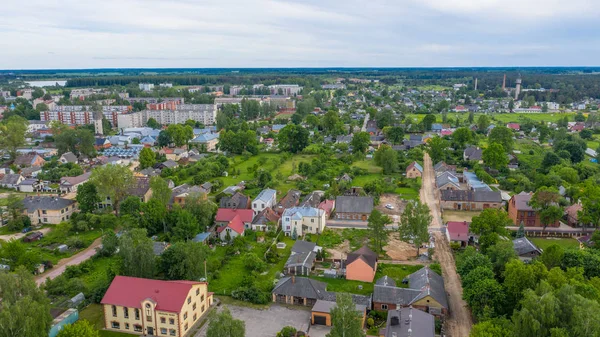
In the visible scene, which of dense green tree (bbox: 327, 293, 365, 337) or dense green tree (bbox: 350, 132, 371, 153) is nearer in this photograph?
dense green tree (bbox: 327, 293, 365, 337)

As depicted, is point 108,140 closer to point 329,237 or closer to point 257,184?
point 257,184

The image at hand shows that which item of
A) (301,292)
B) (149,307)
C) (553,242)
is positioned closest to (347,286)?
(301,292)

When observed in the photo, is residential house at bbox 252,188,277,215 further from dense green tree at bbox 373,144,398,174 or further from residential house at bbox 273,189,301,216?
dense green tree at bbox 373,144,398,174

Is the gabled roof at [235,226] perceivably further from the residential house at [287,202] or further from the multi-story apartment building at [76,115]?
the multi-story apartment building at [76,115]

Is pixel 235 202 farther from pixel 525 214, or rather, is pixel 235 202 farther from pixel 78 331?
pixel 525 214

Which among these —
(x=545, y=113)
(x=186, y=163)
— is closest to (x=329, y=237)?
(x=186, y=163)

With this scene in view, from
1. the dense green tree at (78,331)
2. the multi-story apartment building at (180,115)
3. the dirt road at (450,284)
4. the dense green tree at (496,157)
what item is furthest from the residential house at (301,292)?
the multi-story apartment building at (180,115)

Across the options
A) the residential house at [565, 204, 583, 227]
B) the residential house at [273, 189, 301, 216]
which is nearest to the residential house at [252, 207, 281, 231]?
the residential house at [273, 189, 301, 216]
